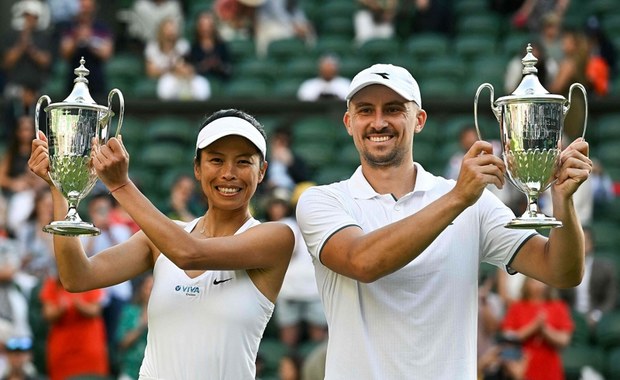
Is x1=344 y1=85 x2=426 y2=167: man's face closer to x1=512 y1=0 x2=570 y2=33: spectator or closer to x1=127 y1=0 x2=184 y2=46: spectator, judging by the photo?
x1=512 y1=0 x2=570 y2=33: spectator

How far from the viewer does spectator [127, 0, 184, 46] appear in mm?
14609

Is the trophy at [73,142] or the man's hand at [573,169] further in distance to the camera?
the trophy at [73,142]

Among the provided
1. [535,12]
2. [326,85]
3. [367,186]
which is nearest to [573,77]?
[535,12]

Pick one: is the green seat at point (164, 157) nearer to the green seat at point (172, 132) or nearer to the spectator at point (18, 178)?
the green seat at point (172, 132)

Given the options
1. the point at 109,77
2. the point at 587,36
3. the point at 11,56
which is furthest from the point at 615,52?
the point at 11,56

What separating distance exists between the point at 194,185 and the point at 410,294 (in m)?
6.65

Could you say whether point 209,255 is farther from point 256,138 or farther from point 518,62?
point 518,62

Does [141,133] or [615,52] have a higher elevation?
[615,52]

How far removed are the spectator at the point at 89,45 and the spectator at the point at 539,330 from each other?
529 cm

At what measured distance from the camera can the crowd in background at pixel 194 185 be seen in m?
9.16

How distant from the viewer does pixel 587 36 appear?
43.1 ft

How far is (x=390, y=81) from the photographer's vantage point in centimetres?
449

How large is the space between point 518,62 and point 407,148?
8.14 meters

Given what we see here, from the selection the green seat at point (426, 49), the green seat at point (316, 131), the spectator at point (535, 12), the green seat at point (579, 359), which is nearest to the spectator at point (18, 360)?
the green seat at point (579, 359)
